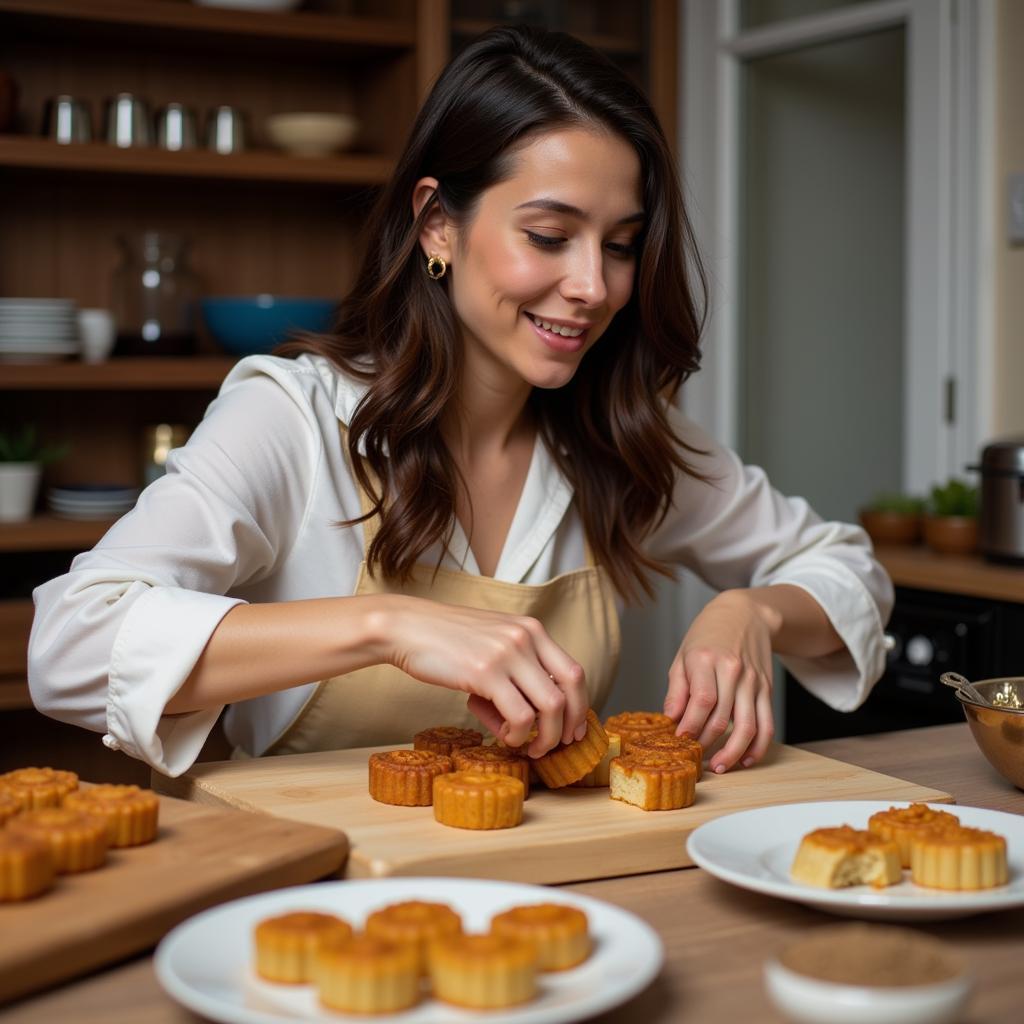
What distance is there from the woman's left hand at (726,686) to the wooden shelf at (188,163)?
161cm

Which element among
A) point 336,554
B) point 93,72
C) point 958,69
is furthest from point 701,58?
point 336,554

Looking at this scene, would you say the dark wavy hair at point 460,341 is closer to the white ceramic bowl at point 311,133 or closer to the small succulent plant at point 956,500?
the small succulent plant at point 956,500

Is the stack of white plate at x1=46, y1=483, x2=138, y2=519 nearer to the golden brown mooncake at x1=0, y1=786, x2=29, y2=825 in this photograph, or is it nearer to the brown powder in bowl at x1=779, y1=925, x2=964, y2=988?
the golden brown mooncake at x1=0, y1=786, x2=29, y2=825

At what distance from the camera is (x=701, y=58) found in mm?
3717

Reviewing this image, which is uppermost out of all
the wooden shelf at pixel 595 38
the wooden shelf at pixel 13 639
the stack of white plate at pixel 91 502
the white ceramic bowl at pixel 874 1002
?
the wooden shelf at pixel 595 38

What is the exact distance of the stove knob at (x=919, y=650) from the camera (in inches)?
101

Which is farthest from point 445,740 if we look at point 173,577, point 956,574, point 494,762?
point 956,574

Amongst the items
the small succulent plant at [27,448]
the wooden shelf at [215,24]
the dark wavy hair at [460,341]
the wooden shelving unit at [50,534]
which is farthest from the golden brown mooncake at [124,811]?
the wooden shelf at [215,24]

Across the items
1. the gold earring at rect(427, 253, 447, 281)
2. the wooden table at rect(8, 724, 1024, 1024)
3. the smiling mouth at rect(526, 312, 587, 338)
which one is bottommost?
the wooden table at rect(8, 724, 1024, 1024)

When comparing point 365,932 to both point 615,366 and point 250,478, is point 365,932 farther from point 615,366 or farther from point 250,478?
point 615,366

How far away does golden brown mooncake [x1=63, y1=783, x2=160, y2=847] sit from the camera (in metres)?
1.01

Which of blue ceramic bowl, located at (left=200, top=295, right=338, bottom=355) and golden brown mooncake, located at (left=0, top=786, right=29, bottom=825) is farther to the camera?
blue ceramic bowl, located at (left=200, top=295, right=338, bottom=355)

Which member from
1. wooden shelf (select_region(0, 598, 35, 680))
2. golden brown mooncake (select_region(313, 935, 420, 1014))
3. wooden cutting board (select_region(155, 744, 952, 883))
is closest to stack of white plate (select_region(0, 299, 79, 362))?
wooden shelf (select_region(0, 598, 35, 680))

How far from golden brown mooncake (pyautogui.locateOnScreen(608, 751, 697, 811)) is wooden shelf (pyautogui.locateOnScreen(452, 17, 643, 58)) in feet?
8.31
